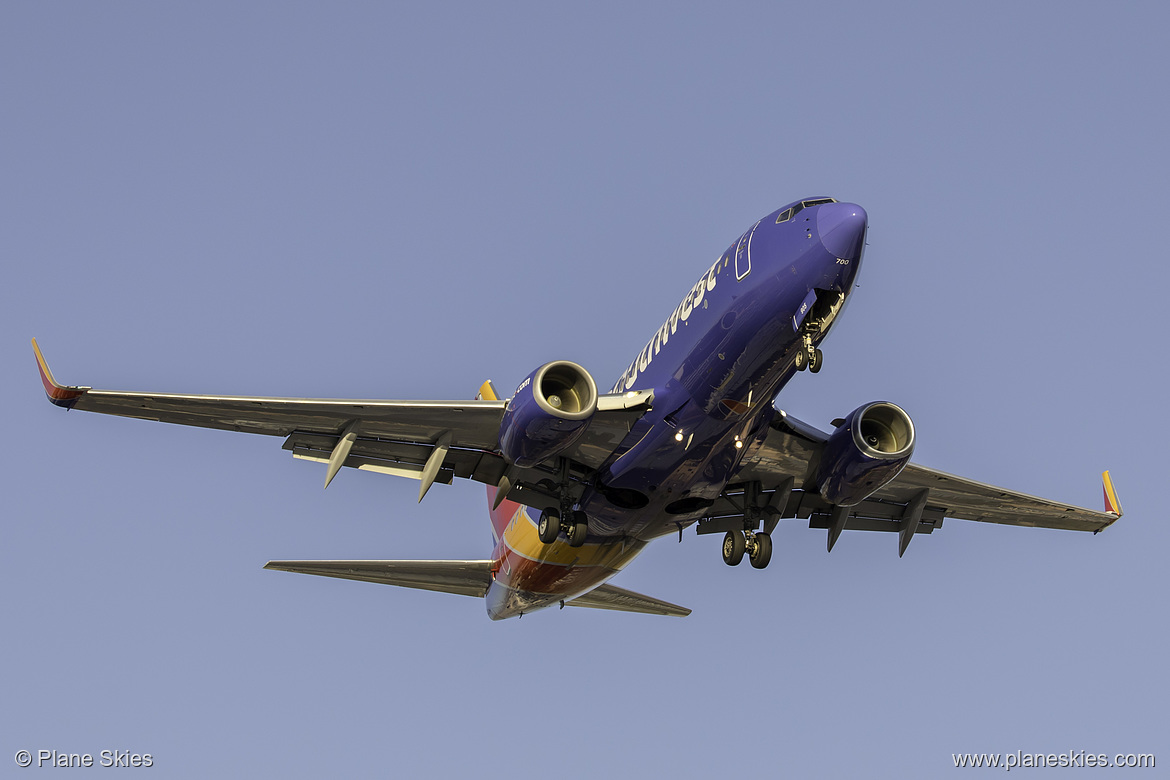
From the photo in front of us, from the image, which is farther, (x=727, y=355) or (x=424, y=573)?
(x=424, y=573)

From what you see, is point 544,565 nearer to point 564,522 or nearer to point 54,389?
point 564,522

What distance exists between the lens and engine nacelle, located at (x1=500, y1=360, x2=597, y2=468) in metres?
22.2

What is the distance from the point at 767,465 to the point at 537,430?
7.08 meters

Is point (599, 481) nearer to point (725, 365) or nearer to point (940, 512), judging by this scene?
point (725, 365)

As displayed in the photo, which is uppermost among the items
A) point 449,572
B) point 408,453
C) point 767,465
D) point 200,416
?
point 200,416

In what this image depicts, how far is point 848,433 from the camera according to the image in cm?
2588

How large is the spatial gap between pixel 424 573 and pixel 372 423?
8.49 meters

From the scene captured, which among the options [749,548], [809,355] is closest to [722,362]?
[809,355]

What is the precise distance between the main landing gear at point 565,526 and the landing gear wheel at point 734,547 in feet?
12.1

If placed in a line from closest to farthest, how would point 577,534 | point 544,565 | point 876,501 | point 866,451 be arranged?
1. point 866,451
2. point 577,534
3. point 544,565
4. point 876,501

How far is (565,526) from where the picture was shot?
25.9 meters

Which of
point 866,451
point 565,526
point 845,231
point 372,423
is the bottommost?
point 565,526

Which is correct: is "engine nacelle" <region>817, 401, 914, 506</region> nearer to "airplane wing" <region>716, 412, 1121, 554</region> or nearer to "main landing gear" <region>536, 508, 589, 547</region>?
"airplane wing" <region>716, 412, 1121, 554</region>

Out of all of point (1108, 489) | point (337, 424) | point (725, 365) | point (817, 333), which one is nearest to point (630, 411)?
point (725, 365)
